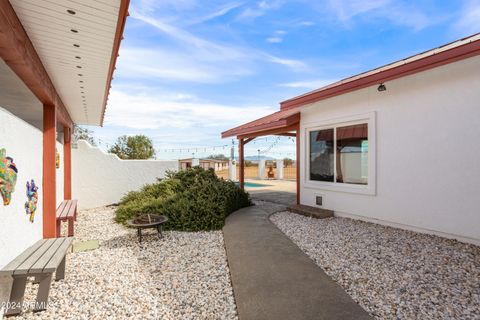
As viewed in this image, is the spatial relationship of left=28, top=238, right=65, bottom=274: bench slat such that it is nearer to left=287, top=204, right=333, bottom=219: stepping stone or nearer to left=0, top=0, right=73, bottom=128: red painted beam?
left=0, top=0, right=73, bottom=128: red painted beam

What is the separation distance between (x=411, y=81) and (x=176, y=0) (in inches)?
200

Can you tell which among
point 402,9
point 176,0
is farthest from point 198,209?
point 402,9

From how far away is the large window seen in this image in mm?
6113

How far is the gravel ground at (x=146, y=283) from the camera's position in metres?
2.59

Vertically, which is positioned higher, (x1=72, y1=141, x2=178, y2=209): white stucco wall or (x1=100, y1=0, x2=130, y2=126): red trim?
(x1=100, y1=0, x2=130, y2=126): red trim

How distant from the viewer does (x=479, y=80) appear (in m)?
4.17

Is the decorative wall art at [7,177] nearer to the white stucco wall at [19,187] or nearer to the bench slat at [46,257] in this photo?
the white stucco wall at [19,187]

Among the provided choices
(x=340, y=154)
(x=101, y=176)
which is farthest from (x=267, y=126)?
(x=101, y=176)

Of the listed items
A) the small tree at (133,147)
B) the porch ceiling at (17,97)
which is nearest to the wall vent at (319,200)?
the porch ceiling at (17,97)

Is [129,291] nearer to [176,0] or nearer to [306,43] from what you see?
[176,0]

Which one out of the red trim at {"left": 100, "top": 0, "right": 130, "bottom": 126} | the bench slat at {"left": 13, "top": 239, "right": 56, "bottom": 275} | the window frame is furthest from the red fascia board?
the bench slat at {"left": 13, "top": 239, "right": 56, "bottom": 275}

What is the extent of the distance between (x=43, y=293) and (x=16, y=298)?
8.6 inches

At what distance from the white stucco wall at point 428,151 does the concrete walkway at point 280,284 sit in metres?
2.58

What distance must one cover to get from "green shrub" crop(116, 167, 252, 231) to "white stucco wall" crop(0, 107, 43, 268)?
2.47 m
